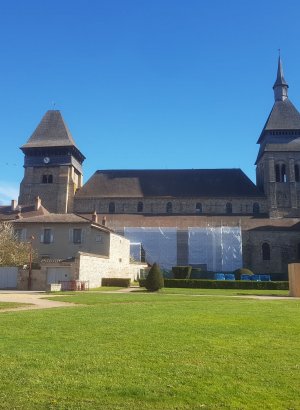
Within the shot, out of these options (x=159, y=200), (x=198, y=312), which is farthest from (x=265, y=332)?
(x=159, y=200)

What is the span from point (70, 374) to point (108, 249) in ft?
97.4

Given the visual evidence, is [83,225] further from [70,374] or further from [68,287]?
[70,374]

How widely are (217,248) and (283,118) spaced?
2265 centimetres

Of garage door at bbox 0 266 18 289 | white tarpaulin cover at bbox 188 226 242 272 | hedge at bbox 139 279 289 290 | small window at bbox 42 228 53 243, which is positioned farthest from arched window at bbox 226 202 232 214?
garage door at bbox 0 266 18 289

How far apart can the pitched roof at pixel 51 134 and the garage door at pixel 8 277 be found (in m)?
28.7

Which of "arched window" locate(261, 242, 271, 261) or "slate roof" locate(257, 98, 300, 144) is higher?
"slate roof" locate(257, 98, 300, 144)

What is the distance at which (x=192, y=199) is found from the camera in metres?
54.9

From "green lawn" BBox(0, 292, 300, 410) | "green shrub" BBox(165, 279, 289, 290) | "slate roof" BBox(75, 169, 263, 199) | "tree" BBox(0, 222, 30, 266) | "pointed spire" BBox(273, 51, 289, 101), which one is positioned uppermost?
"pointed spire" BBox(273, 51, 289, 101)

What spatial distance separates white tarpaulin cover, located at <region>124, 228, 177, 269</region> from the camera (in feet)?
155

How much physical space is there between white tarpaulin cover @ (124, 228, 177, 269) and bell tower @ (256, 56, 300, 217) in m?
13.7

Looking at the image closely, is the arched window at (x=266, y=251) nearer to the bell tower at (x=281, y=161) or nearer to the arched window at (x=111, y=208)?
the bell tower at (x=281, y=161)

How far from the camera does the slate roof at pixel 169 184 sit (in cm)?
5525

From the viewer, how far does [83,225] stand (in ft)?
116

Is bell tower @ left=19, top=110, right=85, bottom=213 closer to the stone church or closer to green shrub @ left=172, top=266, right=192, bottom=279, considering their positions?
the stone church
